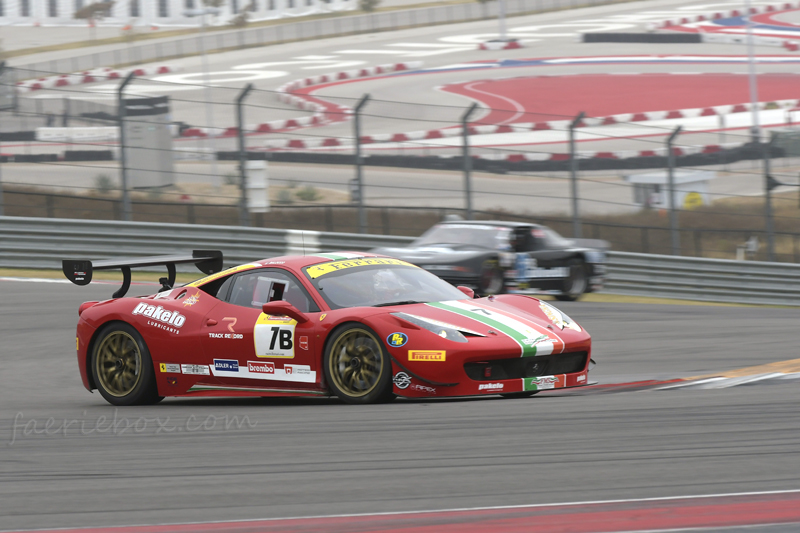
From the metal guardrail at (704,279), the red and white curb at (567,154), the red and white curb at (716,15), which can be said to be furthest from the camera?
the red and white curb at (716,15)

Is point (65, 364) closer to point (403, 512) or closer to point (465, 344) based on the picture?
point (465, 344)

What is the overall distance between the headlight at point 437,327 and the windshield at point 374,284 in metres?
0.44

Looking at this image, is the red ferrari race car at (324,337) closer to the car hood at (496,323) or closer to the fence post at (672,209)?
the car hood at (496,323)

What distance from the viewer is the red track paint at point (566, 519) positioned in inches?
145

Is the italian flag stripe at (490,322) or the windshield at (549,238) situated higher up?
the italian flag stripe at (490,322)

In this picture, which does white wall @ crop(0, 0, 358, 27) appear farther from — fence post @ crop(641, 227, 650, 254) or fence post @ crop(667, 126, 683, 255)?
fence post @ crop(667, 126, 683, 255)

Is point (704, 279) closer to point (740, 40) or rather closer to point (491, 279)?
point (491, 279)

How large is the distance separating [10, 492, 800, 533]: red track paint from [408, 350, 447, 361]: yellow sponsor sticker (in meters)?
2.75

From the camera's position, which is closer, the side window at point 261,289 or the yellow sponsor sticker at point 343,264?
the side window at point 261,289

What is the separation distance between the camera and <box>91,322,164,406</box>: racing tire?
7.88 m

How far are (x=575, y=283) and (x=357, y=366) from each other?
976cm

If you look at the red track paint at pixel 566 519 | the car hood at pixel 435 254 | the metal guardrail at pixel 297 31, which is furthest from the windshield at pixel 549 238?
the metal guardrail at pixel 297 31

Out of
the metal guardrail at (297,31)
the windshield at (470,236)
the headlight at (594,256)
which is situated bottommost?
A: the headlight at (594,256)

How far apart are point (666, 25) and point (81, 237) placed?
58.4m
